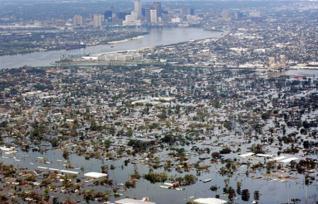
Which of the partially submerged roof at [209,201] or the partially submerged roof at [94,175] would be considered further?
the partially submerged roof at [94,175]

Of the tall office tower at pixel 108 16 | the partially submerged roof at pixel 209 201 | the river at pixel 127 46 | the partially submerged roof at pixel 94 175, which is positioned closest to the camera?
the partially submerged roof at pixel 209 201

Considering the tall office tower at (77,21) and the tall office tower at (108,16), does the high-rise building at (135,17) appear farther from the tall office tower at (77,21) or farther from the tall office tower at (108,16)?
the tall office tower at (77,21)

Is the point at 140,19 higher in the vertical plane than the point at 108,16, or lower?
lower

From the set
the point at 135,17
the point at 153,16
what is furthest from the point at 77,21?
the point at 153,16

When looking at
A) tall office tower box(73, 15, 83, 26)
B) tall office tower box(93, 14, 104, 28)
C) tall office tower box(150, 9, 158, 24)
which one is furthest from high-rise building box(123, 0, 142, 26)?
tall office tower box(73, 15, 83, 26)

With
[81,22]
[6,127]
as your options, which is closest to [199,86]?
[6,127]

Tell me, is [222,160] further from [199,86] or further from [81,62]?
[81,62]

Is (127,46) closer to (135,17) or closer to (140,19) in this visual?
(140,19)

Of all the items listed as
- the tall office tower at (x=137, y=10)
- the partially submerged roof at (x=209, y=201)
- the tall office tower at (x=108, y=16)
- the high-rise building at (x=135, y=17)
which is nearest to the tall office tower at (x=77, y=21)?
the tall office tower at (x=108, y=16)

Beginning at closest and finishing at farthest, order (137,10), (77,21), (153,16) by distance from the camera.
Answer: (77,21) < (153,16) < (137,10)
